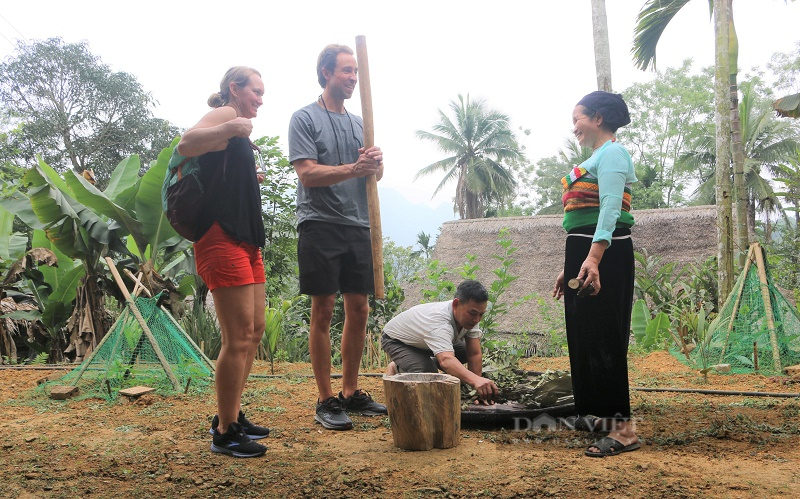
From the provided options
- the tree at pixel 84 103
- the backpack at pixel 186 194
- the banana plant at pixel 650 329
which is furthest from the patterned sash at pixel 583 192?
the tree at pixel 84 103

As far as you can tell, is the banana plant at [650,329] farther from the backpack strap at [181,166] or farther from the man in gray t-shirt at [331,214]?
the backpack strap at [181,166]

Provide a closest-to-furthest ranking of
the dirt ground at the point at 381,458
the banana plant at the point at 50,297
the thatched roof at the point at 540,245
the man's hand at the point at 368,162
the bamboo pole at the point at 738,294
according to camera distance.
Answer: the dirt ground at the point at 381,458 < the man's hand at the point at 368,162 < the bamboo pole at the point at 738,294 < the banana plant at the point at 50,297 < the thatched roof at the point at 540,245

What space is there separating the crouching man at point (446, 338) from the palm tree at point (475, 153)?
2874 cm

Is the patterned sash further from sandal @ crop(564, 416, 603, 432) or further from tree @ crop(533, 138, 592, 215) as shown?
tree @ crop(533, 138, 592, 215)

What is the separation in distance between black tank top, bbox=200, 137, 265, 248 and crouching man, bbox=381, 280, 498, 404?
4.03ft

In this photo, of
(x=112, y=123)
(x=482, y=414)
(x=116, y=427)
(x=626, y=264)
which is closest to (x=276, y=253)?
(x=116, y=427)

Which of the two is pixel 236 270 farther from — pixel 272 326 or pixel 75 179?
pixel 75 179

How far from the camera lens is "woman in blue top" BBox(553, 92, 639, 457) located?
293 cm

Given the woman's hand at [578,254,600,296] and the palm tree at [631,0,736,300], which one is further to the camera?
the palm tree at [631,0,736,300]

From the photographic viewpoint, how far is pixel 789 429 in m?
3.25

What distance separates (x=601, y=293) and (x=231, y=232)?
5.67ft

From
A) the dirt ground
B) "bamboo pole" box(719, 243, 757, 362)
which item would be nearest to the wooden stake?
"bamboo pole" box(719, 243, 757, 362)

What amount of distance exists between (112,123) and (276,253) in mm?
14393

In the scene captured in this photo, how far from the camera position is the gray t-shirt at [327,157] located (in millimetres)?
3535
